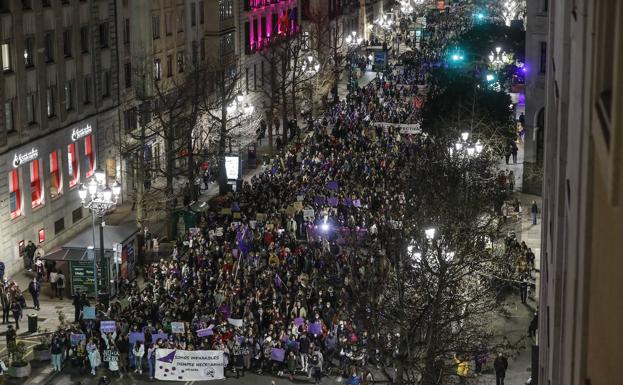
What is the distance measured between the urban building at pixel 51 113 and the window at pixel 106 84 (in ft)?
0.21

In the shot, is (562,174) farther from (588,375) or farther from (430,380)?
(430,380)

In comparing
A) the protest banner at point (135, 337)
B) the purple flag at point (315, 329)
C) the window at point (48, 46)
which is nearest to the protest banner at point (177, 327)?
the protest banner at point (135, 337)

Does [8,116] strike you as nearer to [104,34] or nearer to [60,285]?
[60,285]

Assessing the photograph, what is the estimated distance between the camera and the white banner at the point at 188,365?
33.0 meters

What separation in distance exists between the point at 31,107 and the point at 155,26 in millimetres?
19671

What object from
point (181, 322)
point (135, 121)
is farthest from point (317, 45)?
point (181, 322)

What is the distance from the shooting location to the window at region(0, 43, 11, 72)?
4792 centimetres

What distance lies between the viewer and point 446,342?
2830 cm

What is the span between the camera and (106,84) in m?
60.1

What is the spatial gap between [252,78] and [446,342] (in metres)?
65.7

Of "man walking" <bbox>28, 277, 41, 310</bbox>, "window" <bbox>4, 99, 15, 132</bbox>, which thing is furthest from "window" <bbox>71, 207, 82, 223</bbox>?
"man walking" <bbox>28, 277, 41, 310</bbox>

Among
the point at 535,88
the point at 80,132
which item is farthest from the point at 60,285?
the point at 535,88

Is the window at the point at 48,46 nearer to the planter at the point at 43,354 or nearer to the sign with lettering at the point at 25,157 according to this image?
the sign with lettering at the point at 25,157

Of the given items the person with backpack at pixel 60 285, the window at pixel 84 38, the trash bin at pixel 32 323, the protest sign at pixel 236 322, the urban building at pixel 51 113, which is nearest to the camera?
the protest sign at pixel 236 322
